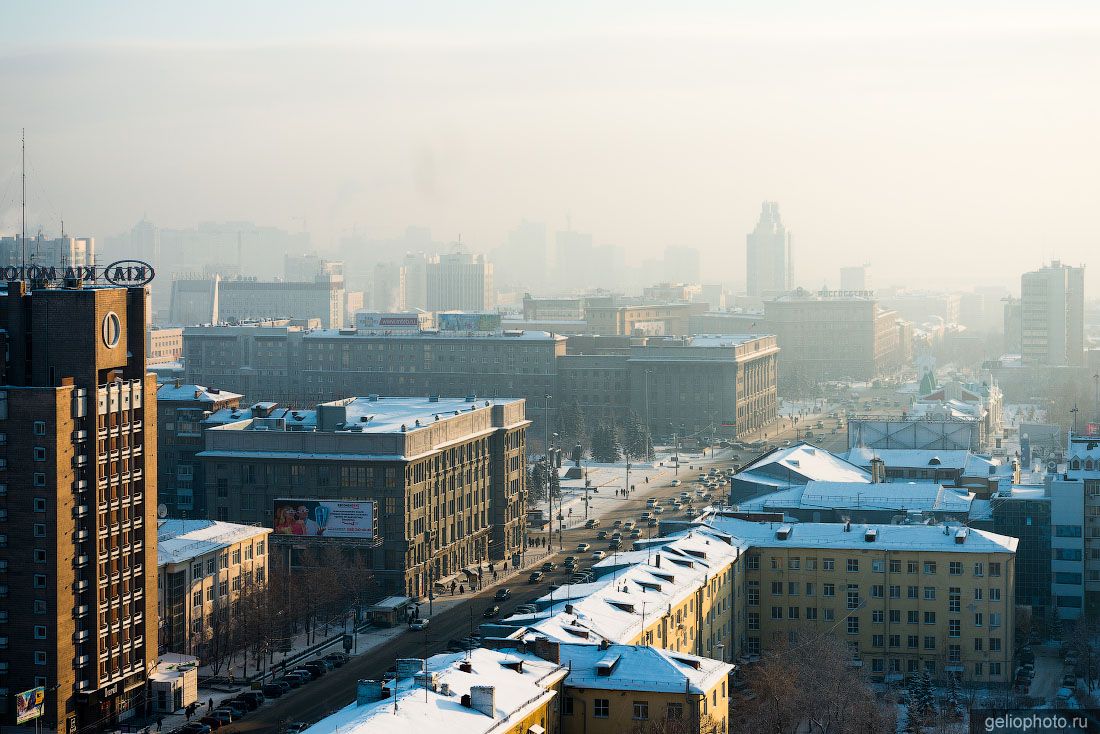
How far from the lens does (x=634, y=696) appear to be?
49.8m

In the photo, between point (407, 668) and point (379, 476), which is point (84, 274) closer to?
point (379, 476)

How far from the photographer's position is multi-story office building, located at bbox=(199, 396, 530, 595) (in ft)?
276

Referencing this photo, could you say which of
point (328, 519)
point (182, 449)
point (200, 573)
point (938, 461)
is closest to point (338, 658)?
point (200, 573)

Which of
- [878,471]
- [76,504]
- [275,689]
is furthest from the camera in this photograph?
[878,471]

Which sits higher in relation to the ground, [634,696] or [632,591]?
[632,591]

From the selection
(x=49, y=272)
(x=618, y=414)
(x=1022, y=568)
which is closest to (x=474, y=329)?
(x=618, y=414)

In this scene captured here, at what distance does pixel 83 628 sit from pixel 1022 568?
4743 cm

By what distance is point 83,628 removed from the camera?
60.7 metres

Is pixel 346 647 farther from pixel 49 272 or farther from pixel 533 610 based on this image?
pixel 49 272

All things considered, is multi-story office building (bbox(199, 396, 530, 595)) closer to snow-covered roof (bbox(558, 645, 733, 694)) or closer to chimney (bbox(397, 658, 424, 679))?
snow-covered roof (bbox(558, 645, 733, 694))

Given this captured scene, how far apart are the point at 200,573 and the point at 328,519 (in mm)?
11161

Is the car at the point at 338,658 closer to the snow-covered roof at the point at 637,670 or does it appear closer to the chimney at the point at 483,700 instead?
the snow-covered roof at the point at 637,670

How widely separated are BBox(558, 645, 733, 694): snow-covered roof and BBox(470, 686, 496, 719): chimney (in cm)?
597

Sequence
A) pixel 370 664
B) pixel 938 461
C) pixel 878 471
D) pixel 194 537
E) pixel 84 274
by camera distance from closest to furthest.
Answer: pixel 84 274 → pixel 370 664 → pixel 194 537 → pixel 878 471 → pixel 938 461
